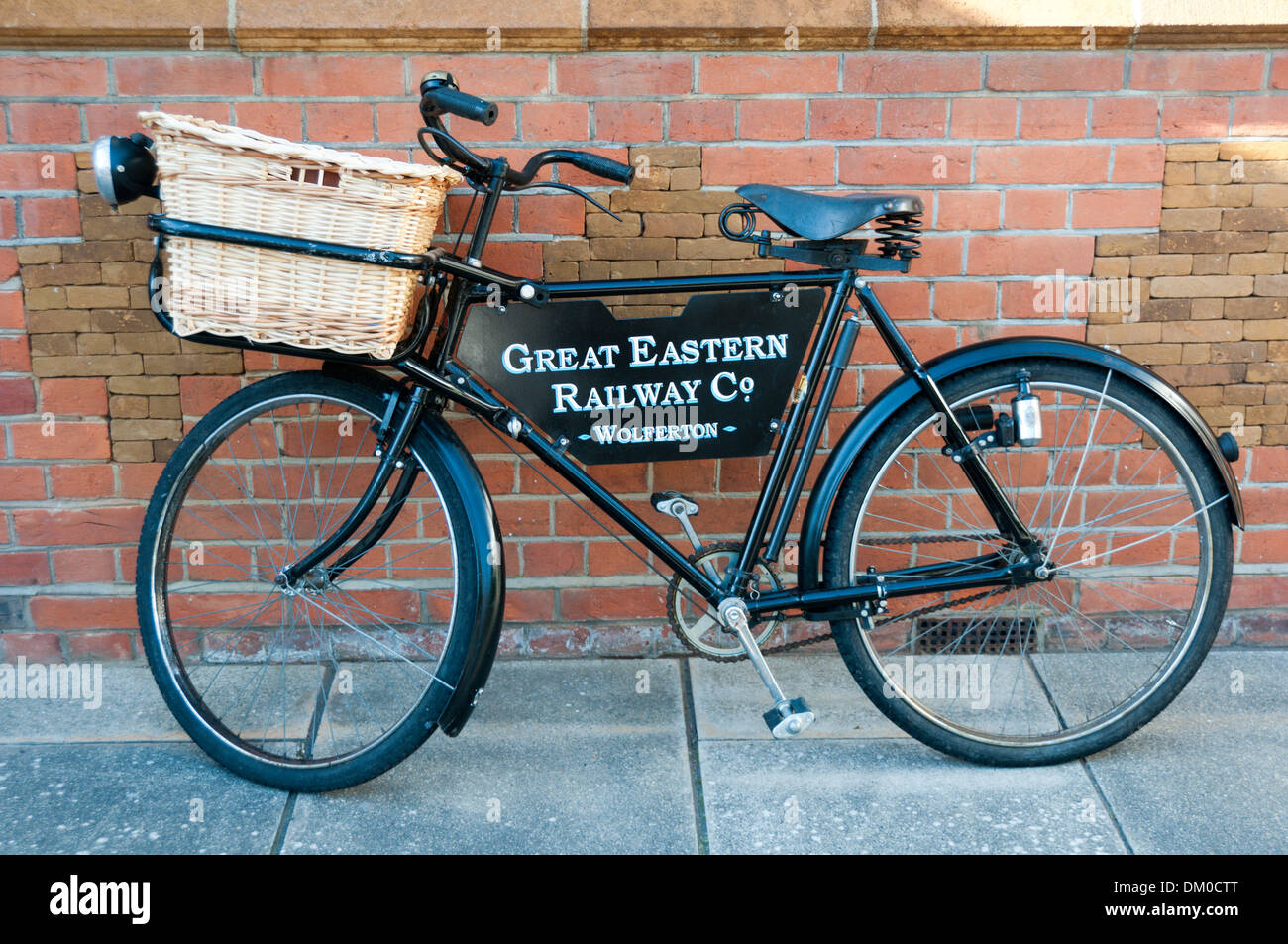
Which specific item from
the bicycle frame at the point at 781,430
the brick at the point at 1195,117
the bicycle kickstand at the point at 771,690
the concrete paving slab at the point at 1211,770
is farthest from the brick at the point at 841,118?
the concrete paving slab at the point at 1211,770

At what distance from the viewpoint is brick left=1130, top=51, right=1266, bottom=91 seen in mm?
2998

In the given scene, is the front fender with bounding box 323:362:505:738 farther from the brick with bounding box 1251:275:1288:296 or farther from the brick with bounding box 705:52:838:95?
the brick with bounding box 1251:275:1288:296

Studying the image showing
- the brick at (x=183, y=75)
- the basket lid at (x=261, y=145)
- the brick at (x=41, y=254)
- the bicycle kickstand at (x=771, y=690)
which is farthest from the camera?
the brick at (x=41, y=254)

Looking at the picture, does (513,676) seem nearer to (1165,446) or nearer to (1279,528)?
(1165,446)

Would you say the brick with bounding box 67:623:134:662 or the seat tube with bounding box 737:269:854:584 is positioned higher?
the seat tube with bounding box 737:269:854:584

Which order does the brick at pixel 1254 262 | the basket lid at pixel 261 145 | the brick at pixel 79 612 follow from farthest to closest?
the brick at pixel 79 612
the brick at pixel 1254 262
the basket lid at pixel 261 145

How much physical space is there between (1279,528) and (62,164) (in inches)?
139

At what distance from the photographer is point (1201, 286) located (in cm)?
314

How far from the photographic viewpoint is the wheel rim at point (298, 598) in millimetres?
3121

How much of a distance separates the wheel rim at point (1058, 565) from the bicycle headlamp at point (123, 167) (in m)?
1.98

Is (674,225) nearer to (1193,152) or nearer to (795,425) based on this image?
(795,425)

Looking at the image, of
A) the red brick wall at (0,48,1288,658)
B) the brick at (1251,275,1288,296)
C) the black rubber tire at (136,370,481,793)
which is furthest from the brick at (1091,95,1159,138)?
the black rubber tire at (136,370,481,793)

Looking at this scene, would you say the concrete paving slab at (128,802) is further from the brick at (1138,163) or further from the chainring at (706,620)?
the brick at (1138,163)

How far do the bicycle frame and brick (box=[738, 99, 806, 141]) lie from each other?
1.85ft
